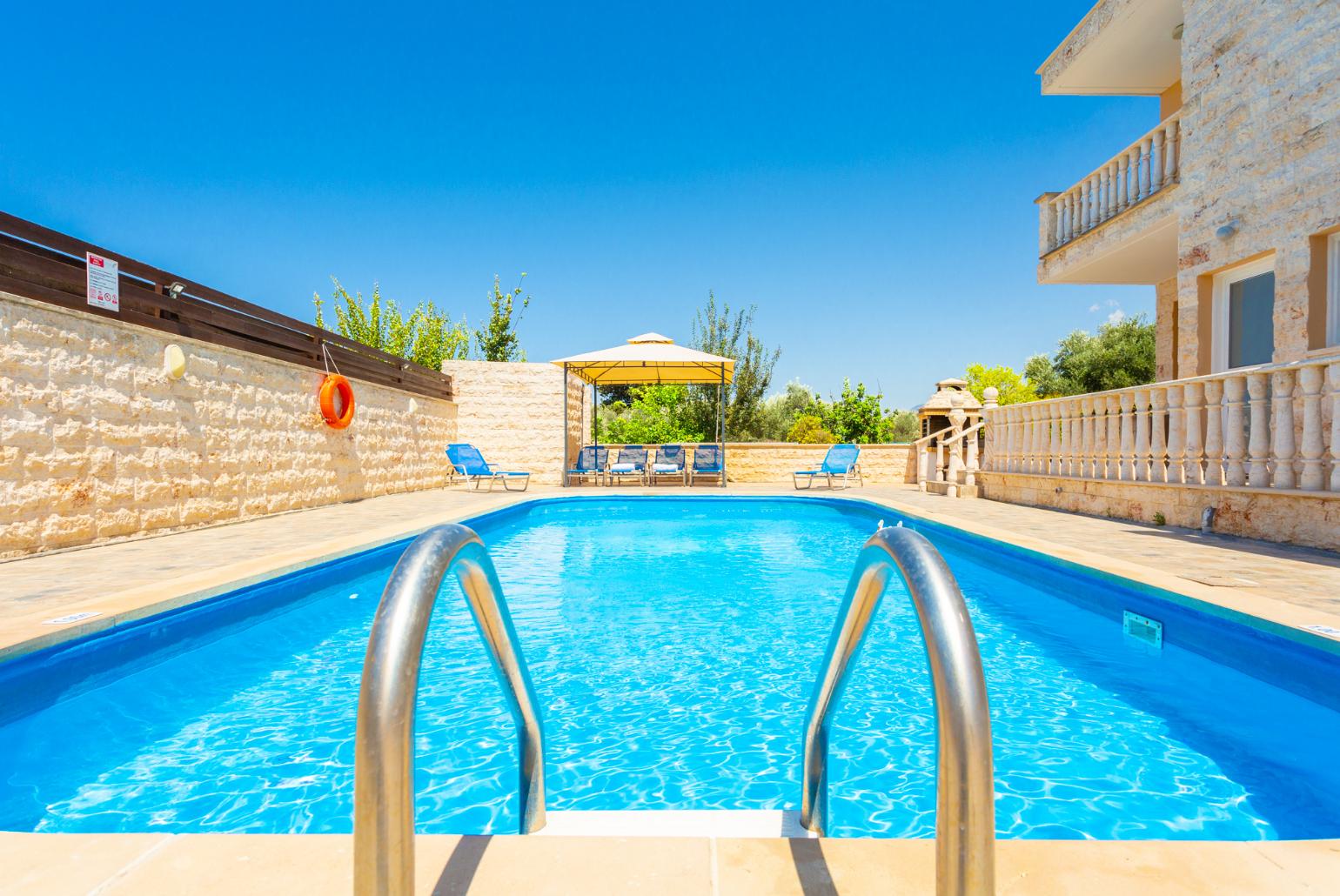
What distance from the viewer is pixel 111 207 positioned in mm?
33906

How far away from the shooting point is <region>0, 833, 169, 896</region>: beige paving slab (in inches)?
51.0

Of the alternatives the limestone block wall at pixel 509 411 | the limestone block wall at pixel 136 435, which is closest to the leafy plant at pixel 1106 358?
the limestone block wall at pixel 509 411

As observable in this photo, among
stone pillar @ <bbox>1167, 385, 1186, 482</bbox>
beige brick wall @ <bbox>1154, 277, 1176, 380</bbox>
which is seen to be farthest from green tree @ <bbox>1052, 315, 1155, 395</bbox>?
stone pillar @ <bbox>1167, 385, 1186, 482</bbox>

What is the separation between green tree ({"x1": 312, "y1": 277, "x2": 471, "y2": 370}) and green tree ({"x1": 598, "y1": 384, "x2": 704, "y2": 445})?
8112mm

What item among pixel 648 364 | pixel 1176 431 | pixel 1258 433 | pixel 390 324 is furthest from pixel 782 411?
pixel 1258 433

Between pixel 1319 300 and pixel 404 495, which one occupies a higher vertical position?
pixel 1319 300

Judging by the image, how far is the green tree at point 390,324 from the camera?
24.8 m

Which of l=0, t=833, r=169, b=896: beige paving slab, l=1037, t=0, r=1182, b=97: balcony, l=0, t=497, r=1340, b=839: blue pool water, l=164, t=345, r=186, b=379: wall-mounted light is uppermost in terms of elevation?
l=1037, t=0, r=1182, b=97: balcony

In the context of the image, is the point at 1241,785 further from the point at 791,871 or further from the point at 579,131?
the point at 579,131

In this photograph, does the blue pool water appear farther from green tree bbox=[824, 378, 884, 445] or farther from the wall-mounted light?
green tree bbox=[824, 378, 884, 445]

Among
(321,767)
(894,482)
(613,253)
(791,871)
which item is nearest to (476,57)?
(613,253)

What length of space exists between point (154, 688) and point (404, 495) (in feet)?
27.9

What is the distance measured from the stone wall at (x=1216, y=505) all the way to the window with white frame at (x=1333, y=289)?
1971 millimetres

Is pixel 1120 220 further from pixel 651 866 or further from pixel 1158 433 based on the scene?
pixel 651 866
